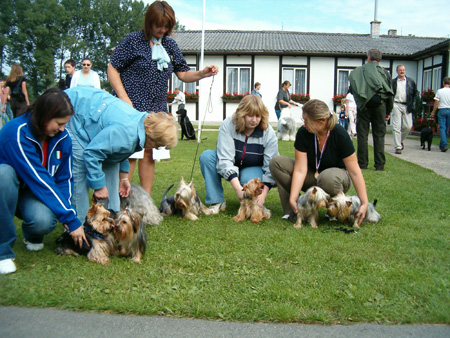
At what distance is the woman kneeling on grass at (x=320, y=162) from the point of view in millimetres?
4668

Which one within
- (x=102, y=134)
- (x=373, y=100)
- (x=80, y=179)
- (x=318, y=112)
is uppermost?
(x=373, y=100)

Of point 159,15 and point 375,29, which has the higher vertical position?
point 375,29

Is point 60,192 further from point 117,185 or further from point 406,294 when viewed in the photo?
point 406,294

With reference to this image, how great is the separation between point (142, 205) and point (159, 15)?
6.75 feet

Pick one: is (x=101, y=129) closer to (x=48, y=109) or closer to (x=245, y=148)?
(x=48, y=109)

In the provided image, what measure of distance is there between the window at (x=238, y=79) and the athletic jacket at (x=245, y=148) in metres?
21.5

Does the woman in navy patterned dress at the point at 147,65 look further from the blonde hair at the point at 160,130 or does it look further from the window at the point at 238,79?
the window at the point at 238,79

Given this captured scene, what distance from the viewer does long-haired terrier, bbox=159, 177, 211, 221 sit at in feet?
16.4

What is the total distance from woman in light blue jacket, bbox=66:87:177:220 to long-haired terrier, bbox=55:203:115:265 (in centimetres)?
26

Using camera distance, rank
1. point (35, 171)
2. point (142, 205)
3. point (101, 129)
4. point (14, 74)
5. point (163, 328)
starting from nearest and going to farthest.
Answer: point (163, 328)
point (35, 171)
point (101, 129)
point (142, 205)
point (14, 74)

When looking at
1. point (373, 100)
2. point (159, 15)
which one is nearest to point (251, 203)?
point (159, 15)

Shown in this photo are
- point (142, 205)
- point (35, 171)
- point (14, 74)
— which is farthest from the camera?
point (14, 74)

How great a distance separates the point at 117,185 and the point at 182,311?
1928 millimetres

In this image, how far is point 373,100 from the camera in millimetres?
8500
